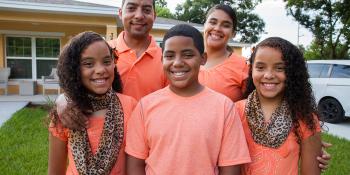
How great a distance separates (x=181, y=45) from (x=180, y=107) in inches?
13.4

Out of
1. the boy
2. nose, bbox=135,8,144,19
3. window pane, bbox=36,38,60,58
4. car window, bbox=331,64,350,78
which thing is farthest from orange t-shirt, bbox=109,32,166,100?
window pane, bbox=36,38,60,58

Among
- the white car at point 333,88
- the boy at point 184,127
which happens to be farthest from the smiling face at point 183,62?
the white car at point 333,88

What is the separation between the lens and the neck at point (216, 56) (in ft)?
9.14

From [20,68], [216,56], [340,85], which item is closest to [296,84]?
[216,56]

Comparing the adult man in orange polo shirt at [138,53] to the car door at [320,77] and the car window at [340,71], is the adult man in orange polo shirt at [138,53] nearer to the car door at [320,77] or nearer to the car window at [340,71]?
the car door at [320,77]

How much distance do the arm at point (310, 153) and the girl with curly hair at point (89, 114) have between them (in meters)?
1.04

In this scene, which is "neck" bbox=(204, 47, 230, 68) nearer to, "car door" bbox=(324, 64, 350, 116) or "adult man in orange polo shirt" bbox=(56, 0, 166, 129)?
"adult man in orange polo shirt" bbox=(56, 0, 166, 129)

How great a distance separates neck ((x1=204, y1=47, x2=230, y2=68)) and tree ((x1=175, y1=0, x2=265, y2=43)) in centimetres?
2967

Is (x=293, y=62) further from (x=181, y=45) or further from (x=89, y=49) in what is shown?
(x=89, y=49)

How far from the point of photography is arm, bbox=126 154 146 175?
1.94 meters

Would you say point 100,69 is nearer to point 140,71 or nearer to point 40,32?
point 140,71

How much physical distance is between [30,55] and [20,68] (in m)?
0.60

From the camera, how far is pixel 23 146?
229 inches

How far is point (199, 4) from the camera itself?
108 feet
